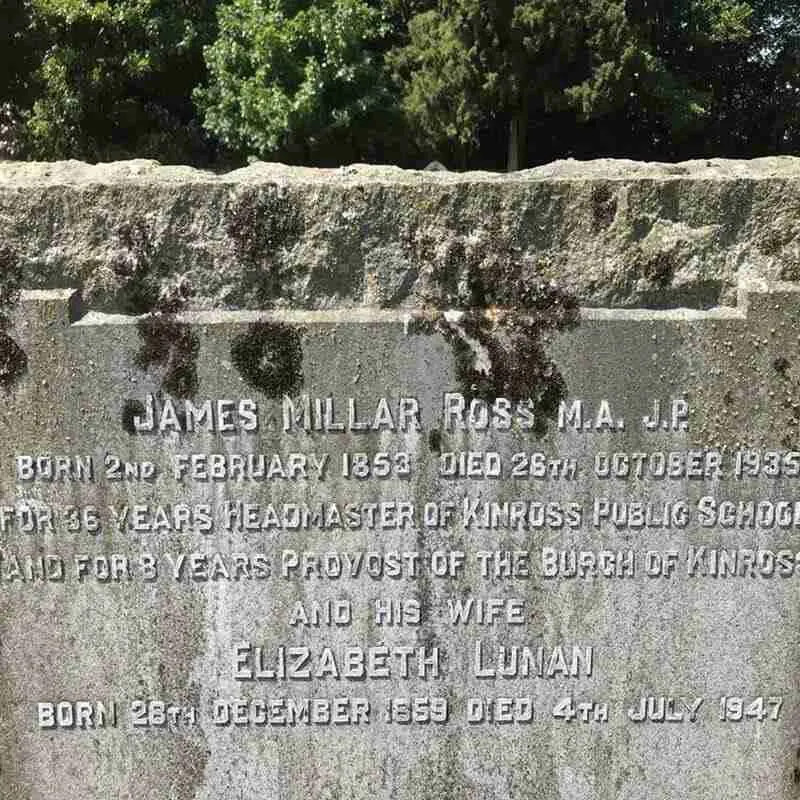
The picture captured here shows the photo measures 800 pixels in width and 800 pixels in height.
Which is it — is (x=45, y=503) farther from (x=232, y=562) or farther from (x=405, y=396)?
(x=405, y=396)

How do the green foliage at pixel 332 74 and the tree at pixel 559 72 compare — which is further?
the tree at pixel 559 72

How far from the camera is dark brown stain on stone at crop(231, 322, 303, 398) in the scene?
111 inches

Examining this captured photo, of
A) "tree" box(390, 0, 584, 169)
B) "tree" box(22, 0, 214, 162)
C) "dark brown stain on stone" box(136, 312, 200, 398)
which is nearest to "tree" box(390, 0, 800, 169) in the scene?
"tree" box(390, 0, 584, 169)

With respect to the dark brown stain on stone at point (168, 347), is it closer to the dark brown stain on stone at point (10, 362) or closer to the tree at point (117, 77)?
the dark brown stain on stone at point (10, 362)

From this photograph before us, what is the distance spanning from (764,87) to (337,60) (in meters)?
9.42

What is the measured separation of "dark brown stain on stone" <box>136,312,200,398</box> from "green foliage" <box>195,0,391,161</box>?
1029 centimetres

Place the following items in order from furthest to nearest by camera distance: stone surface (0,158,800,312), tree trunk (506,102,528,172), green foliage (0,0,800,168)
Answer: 1. tree trunk (506,102,528,172)
2. green foliage (0,0,800,168)
3. stone surface (0,158,800,312)

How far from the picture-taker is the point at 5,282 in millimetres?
2768

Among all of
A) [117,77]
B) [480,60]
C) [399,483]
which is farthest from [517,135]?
[399,483]

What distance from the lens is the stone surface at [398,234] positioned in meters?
2.74

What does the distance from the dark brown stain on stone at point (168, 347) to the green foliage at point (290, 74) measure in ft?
33.8

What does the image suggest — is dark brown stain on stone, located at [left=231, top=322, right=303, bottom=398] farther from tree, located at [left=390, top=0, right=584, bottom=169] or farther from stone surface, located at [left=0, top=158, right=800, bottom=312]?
tree, located at [left=390, top=0, right=584, bottom=169]

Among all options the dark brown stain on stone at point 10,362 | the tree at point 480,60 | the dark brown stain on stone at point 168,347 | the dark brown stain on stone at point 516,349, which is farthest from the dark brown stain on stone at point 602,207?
the tree at point 480,60

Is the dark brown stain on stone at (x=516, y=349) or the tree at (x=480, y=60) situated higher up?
the tree at (x=480, y=60)
